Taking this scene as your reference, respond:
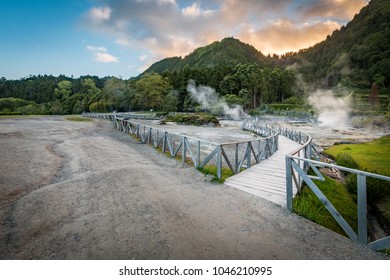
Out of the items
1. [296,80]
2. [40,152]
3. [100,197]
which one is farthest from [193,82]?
[100,197]

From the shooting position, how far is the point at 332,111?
52656 millimetres

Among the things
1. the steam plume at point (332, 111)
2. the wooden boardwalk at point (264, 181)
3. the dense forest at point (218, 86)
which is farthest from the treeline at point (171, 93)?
the wooden boardwalk at point (264, 181)

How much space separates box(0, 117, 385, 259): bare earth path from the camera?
3.41 metres

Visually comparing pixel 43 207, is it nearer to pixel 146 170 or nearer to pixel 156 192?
pixel 156 192

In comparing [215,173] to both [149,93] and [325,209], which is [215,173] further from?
[149,93]

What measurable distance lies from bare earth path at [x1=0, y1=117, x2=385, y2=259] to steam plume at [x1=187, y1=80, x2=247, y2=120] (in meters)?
43.3

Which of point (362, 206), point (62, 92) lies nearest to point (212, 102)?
point (362, 206)

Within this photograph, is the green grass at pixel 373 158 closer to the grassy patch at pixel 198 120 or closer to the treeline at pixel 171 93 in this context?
the grassy patch at pixel 198 120

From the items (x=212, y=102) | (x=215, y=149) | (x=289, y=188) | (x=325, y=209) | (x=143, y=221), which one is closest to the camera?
(x=143, y=221)

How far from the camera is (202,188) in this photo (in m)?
6.54

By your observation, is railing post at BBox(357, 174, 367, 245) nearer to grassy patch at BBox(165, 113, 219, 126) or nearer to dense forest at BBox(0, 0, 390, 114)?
grassy patch at BBox(165, 113, 219, 126)

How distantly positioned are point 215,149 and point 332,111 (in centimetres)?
5652

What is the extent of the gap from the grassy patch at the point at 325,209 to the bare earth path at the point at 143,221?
470 millimetres

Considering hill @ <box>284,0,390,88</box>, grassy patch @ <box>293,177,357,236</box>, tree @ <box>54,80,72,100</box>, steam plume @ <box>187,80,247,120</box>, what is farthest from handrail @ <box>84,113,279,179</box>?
hill @ <box>284,0,390,88</box>
